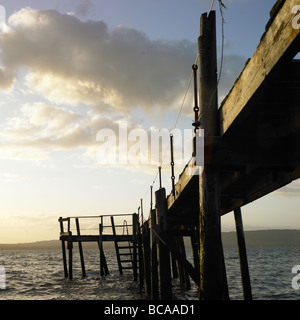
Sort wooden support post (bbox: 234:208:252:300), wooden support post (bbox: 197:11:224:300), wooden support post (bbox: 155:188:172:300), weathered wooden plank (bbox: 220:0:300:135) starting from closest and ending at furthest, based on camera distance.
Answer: weathered wooden plank (bbox: 220:0:300:135) → wooden support post (bbox: 197:11:224:300) → wooden support post (bbox: 155:188:172:300) → wooden support post (bbox: 234:208:252:300)

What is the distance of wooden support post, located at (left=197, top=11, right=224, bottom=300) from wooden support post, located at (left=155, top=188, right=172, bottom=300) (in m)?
4.42

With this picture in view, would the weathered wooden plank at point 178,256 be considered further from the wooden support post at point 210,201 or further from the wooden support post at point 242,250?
the wooden support post at point 242,250

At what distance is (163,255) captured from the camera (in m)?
9.44

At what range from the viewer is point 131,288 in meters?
20.5

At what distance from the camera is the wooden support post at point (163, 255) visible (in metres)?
9.41

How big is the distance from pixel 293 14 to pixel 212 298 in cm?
353

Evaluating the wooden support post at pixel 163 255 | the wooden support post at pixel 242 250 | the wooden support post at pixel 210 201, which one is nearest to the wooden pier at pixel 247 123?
the wooden support post at pixel 210 201

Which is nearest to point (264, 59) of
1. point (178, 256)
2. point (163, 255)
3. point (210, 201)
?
point (210, 201)

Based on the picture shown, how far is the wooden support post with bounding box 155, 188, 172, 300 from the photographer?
9414 millimetres

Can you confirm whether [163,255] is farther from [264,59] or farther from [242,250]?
[264,59]

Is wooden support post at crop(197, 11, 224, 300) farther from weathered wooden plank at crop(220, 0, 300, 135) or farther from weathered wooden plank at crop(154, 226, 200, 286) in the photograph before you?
weathered wooden plank at crop(154, 226, 200, 286)

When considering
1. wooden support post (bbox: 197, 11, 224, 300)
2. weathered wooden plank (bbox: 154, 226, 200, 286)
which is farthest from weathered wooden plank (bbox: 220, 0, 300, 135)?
weathered wooden plank (bbox: 154, 226, 200, 286)
